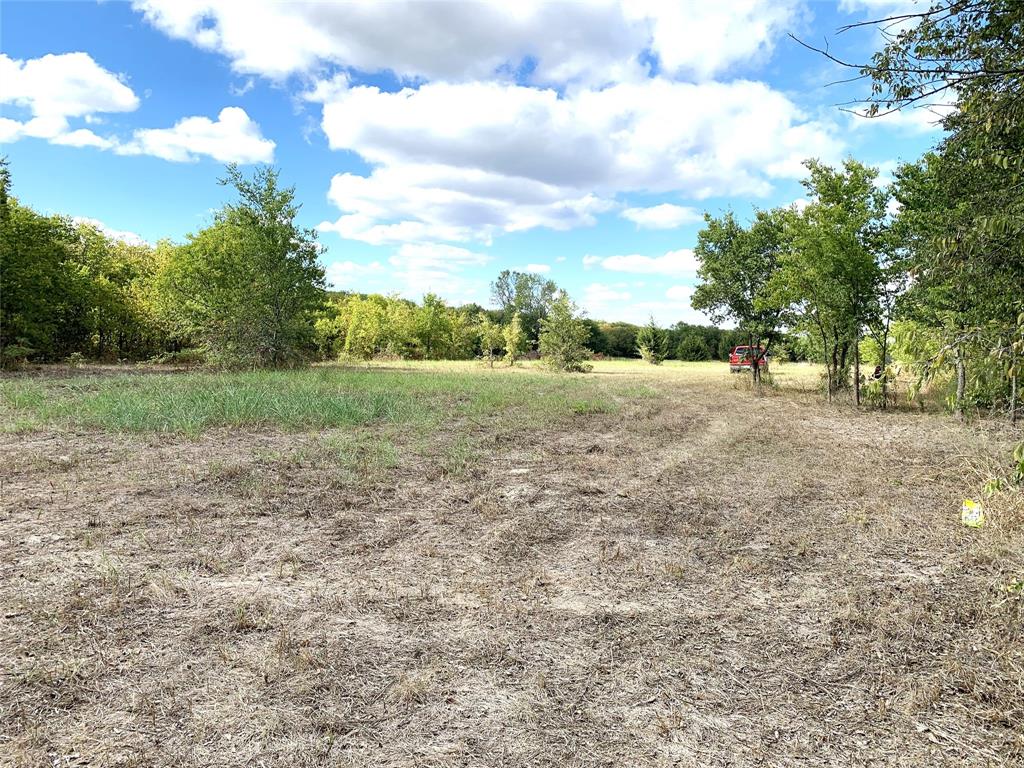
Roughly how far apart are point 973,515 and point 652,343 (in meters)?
44.0

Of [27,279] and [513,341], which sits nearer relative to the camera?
[27,279]

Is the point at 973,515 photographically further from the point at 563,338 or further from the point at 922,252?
the point at 563,338

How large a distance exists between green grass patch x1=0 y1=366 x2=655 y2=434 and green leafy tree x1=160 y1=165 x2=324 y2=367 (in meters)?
5.94

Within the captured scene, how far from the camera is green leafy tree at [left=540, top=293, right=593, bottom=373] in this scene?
107 ft

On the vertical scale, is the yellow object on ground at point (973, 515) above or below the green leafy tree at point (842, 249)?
below

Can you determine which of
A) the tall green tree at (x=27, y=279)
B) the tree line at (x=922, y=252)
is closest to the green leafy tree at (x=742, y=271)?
the tree line at (x=922, y=252)

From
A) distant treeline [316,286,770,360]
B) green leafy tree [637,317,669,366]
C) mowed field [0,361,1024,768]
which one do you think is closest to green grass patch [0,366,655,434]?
mowed field [0,361,1024,768]

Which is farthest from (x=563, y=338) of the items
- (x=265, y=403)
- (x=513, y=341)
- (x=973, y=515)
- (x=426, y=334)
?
(x=973, y=515)

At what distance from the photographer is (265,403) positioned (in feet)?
36.0

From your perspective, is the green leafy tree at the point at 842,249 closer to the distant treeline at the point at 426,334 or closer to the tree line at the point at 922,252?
the tree line at the point at 922,252

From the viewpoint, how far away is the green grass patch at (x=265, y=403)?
9.20 m

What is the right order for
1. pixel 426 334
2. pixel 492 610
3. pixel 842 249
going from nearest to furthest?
pixel 492 610 < pixel 842 249 < pixel 426 334

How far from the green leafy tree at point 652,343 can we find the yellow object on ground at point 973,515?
39.5 meters

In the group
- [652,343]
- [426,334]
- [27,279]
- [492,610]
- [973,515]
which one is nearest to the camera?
[492,610]
